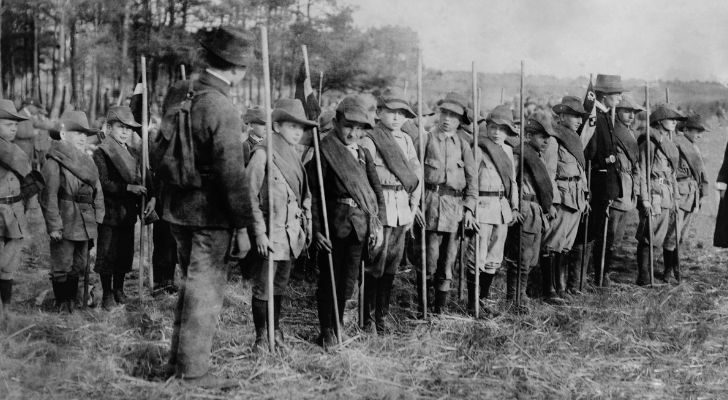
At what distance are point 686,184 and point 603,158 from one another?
6.04 ft

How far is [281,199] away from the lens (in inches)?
202

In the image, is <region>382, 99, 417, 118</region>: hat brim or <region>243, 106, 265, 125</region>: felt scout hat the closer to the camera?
<region>382, 99, 417, 118</region>: hat brim

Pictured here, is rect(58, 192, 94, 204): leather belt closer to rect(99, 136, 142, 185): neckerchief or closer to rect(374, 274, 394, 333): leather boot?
rect(99, 136, 142, 185): neckerchief

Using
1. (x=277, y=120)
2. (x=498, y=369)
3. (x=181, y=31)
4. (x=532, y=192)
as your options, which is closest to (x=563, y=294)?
(x=532, y=192)

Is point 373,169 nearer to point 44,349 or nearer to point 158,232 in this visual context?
point 44,349

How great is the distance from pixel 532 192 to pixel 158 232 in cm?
473

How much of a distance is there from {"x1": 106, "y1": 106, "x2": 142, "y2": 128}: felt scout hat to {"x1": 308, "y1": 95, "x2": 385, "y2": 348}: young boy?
2.72 m

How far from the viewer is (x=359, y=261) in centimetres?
574

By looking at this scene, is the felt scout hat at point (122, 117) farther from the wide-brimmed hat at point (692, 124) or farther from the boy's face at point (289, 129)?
the wide-brimmed hat at point (692, 124)

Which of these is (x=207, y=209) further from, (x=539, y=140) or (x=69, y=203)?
(x=539, y=140)

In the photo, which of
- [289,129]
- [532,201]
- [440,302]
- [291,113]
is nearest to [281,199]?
[289,129]

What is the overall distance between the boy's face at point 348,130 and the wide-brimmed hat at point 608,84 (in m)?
4.19

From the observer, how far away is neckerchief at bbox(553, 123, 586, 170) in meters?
7.78

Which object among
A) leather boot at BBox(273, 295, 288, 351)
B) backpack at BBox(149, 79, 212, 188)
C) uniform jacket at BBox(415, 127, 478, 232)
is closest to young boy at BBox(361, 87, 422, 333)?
A: uniform jacket at BBox(415, 127, 478, 232)
